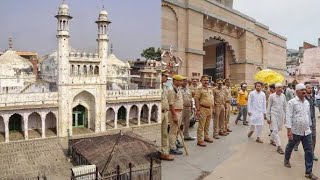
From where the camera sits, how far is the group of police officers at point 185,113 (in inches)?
87.7

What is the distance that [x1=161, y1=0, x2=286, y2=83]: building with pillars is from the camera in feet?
26.0

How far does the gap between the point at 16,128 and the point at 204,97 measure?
9.97m

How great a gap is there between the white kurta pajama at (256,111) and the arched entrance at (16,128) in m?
8.29

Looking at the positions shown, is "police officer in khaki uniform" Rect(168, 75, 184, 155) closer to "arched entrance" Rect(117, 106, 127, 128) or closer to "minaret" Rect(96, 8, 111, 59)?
"minaret" Rect(96, 8, 111, 59)

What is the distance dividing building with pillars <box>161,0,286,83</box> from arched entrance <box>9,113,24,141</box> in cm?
Result: 599

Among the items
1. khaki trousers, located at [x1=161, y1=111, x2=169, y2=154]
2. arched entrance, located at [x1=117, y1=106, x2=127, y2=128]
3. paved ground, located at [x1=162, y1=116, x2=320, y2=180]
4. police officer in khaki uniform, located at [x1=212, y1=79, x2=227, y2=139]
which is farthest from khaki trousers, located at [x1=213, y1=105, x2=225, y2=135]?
arched entrance, located at [x1=117, y1=106, x2=127, y2=128]

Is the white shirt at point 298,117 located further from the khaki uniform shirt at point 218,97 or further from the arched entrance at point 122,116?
the arched entrance at point 122,116

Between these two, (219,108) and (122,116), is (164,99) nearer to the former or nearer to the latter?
(219,108)

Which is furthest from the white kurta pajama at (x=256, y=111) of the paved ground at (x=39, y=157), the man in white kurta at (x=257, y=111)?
the paved ground at (x=39, y=157)

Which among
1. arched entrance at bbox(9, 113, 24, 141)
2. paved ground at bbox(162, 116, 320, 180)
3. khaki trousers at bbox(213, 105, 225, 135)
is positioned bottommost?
arched entrance at bbox(9, 113, 24, 141)

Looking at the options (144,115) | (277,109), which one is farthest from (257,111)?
(144,115)

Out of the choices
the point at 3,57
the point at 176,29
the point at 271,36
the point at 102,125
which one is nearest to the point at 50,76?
the point at 102,125

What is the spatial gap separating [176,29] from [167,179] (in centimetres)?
660

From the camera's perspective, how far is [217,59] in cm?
1270
